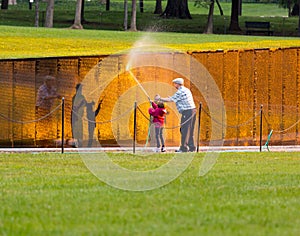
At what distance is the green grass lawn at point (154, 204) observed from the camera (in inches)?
440

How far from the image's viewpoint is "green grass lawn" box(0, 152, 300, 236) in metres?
11.2

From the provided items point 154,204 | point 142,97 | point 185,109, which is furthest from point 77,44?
point 154,204

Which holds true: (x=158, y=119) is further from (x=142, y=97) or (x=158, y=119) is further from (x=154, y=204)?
(x=154, y=204)

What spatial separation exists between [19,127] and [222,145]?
22.0ft

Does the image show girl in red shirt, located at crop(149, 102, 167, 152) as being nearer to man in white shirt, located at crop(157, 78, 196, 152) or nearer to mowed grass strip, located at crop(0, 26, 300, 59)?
A: man in white shirt, located at crop(157, 78, 196, 152)

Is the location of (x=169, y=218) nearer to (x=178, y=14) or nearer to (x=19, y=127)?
(x=19, y=127)

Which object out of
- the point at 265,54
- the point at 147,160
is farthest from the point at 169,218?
the point at 265,54

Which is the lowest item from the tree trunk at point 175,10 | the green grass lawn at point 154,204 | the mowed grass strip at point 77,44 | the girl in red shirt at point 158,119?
the green grass lawn at point 154,204

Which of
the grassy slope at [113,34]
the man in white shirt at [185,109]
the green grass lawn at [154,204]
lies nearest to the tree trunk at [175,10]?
the grassy slope at [113,34]

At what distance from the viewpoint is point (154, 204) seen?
42.6 ft

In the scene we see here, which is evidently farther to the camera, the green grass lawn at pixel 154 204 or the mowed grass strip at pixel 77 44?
the mowed grass strip at pixel 77 44

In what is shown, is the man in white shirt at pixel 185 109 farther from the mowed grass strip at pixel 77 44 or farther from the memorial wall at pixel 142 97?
the mowed grass strip at pixel 77 44

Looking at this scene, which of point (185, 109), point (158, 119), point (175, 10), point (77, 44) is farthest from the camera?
point (175, 10)

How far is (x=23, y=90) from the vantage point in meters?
25.8
